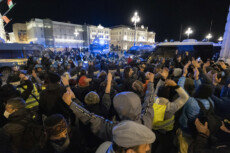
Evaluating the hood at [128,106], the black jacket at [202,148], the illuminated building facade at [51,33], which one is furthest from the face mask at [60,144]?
the illuminated building facade at [51,33]

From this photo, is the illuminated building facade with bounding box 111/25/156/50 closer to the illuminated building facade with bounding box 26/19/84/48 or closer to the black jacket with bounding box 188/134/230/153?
the illuminated building facade with bounding box 26/19/84/48

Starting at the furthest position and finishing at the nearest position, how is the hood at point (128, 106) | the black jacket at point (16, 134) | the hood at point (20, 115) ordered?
the hood at point (20, 115) < the black jacket at point (16, 134) < the hood at point (128, 106)

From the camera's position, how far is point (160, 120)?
6.97 ft

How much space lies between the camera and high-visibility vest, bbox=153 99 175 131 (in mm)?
2076

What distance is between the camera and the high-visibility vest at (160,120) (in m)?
2.08

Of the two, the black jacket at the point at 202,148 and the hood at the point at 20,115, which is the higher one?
the hood at the point at 20,115

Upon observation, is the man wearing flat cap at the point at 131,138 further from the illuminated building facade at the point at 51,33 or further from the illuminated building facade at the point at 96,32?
the illuminated building facade at the point at 96,32

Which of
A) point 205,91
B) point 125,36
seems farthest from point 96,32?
point 205,91

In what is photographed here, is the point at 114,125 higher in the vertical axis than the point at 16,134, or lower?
higher

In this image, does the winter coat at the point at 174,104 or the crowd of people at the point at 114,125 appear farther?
the winter coat at the point at 174,104

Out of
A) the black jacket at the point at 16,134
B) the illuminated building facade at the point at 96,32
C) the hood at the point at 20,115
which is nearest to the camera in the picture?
the black jacket at the point at 16,134

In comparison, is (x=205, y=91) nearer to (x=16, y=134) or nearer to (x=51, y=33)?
(x=16, y=134)

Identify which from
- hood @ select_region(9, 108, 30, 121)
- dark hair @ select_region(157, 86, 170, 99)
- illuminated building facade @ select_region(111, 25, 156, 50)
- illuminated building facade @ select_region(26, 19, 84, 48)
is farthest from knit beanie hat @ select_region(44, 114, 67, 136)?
illuminated building facade @ select_region(111, 25, 156, 50)

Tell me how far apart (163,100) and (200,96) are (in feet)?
2.44
